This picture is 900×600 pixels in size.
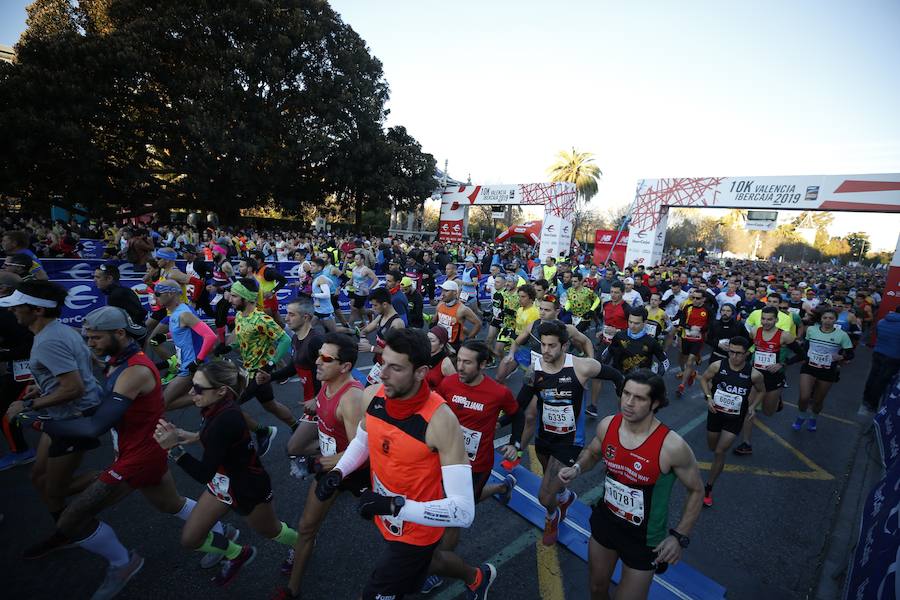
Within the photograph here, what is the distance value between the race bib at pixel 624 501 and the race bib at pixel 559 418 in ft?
3.11

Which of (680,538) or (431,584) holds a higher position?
(680,538)

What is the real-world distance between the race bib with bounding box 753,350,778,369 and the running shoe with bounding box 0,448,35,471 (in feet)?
31.5

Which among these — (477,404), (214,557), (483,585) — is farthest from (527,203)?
(214,557)

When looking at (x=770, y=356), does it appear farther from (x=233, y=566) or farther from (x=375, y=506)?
(x=233, y=566)

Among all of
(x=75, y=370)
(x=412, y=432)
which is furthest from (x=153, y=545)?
(x=412, y=432)

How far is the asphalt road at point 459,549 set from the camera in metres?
3.22

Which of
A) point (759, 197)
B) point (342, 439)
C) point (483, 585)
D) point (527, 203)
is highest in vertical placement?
point (759, 197)

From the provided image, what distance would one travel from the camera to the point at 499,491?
4.09 metres

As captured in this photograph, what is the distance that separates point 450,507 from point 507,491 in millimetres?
2417

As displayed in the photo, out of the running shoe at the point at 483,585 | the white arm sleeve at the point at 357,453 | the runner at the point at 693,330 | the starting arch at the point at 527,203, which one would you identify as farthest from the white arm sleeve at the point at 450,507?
the starting arch at the point at 527,203

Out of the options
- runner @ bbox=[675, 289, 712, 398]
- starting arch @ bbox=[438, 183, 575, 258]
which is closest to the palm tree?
starting arch @ bbox=[438, 183, 575, 258]

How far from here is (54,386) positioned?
324cm

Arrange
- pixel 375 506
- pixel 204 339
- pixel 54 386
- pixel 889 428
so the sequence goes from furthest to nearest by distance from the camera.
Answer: pixel 889 428
pixel 204 339
pixel 54 386
pixel 375 506

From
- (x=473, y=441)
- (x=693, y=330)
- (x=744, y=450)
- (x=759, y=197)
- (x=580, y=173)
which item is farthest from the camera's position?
(x=580, y=173)
